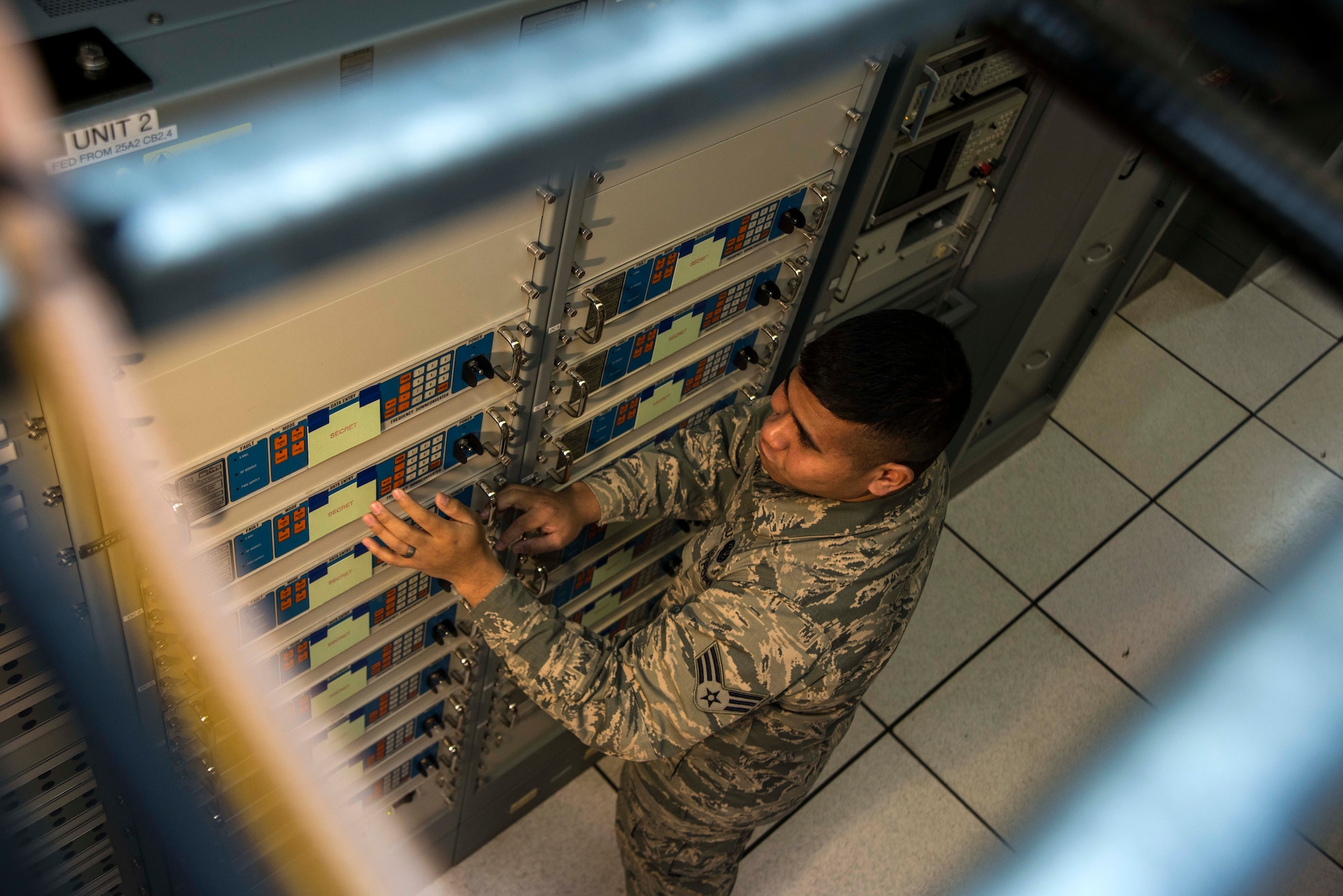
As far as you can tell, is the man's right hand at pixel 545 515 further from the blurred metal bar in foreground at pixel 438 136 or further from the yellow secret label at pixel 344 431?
the blurred metal bar in foreground at pixel 438 136

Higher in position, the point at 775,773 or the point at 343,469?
the point at 343,469

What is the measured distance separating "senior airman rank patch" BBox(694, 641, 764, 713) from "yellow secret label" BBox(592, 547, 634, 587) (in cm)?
79

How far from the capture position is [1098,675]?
3504mm

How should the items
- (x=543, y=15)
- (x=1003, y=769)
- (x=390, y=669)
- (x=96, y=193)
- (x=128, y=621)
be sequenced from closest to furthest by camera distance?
(x=96, y=193) → (x=543, y=15) → (x=128, y=621) → (x=390, y=669) → (x=1003, y=769)

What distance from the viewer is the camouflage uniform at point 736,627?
5.63 feet

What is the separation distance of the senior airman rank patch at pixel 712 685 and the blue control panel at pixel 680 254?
598 millimetres

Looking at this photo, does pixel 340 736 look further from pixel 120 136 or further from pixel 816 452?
pixel 120 136

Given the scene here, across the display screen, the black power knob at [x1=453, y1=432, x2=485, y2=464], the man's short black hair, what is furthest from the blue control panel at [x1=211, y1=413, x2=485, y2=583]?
the display screen

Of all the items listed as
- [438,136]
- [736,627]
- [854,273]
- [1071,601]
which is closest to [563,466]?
[736,627]

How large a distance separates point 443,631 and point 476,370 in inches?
27.8

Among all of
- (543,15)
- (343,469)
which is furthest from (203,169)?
(343,469)

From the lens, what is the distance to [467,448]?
178 centimetres

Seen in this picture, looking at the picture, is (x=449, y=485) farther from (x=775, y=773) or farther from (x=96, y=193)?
(x=96, y=193)

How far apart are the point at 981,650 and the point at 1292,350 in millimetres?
2306
